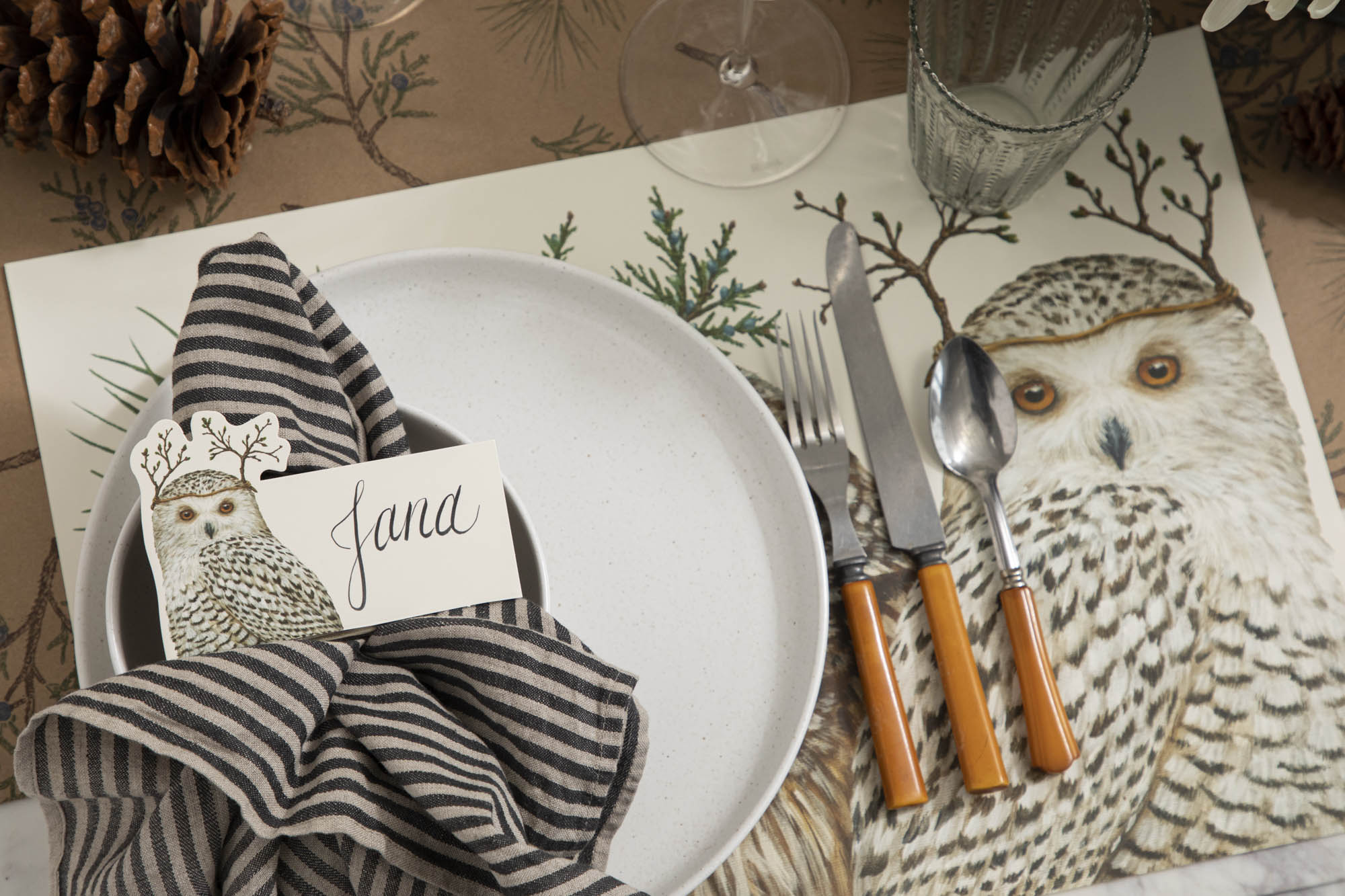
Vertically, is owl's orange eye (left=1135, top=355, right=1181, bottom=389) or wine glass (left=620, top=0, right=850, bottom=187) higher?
wine glass (left=620, top=0, right=850, bottom=187)

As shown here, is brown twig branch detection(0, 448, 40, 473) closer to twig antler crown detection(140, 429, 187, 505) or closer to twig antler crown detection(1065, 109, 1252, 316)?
twig antler crown detection(140, 429, 187, 505)

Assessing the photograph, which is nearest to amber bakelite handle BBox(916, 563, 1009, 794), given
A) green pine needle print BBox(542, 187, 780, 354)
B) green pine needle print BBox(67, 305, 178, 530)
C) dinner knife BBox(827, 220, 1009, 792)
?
dinner knife BBox(827, 220, 1009, 792)

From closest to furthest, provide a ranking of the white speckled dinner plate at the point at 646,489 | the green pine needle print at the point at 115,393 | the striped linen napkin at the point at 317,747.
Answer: the striped linen napkin at the point at 317,747 → the white speckled dinner plate at the point at 646,489 → the green pine needle print at the point at 115,393

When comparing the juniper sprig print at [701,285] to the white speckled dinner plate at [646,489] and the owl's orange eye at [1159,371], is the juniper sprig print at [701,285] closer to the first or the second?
the white speckled dinner plate at [646,489]

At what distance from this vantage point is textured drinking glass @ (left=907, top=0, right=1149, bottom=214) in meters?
0.55

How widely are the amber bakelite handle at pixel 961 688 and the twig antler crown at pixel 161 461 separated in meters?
0.43

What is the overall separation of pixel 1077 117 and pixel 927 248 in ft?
0.45

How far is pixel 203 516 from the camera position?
379mm

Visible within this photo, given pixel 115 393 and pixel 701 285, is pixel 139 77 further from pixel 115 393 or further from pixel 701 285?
pixel 701 285

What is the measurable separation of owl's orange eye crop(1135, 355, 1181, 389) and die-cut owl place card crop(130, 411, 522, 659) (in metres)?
0.48

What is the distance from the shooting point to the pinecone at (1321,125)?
64 centimetres

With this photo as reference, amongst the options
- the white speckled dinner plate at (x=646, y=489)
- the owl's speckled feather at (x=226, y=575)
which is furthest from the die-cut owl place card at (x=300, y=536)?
the white speckled dinner plate at (x=646, y=489)

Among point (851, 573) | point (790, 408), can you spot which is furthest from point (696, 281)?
point (851, 573)

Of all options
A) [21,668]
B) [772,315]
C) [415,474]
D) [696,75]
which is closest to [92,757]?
[415,474]
